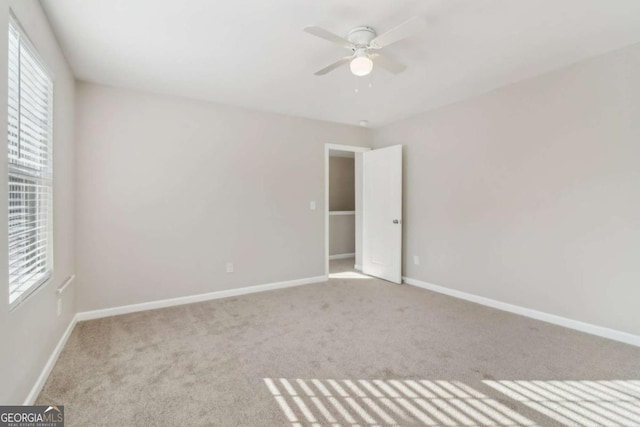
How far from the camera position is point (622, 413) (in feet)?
5.72

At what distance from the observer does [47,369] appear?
6.89 ft

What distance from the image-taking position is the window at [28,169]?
5.56 feet

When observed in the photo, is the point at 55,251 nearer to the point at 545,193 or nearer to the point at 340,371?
the point at 340,371

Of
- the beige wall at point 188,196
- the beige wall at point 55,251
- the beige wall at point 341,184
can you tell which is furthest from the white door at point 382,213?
the beige wall at point 55,251

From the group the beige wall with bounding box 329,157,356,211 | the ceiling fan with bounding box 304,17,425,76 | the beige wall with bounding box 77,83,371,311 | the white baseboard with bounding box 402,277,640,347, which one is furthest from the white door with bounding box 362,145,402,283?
the ceiling fan with bounding box 304,17,425,76

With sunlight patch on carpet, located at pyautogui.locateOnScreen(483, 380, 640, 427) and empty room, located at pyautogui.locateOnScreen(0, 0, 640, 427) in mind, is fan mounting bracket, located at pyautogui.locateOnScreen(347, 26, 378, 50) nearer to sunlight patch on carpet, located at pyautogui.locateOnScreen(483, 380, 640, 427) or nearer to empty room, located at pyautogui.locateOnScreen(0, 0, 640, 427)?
empty room, located at pyautogui.locateOnScreen(0, 0, 640, 427)

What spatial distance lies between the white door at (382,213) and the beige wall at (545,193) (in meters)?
0.39

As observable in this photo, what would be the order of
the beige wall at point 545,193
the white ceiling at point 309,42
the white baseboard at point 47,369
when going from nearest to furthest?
the white baseboard at point 47,369
the white ceiling at point 309,42
the beige wall at point 545,193

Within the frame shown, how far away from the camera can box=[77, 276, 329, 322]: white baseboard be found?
3.18 meters

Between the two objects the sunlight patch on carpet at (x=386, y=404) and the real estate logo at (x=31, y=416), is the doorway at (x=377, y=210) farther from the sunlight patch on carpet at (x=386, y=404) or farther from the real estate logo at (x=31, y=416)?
the real estate logo at (x=31, y=416)

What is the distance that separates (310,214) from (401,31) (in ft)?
9.71

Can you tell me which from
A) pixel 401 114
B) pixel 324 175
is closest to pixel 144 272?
pixel 324 175

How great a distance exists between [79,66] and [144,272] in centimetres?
209

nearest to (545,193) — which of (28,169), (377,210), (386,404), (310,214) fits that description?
(377,210)
